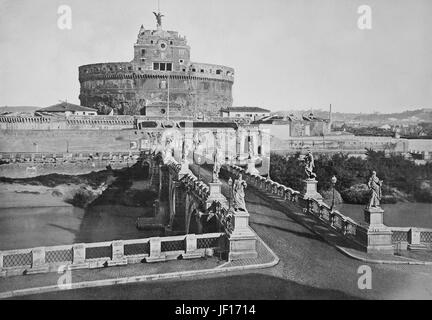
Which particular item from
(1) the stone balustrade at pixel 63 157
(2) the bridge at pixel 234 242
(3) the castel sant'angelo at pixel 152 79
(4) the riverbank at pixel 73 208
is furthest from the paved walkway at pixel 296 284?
(3) the castel sant'angelo at pixel 152 79

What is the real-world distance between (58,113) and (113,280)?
4213 centimetres

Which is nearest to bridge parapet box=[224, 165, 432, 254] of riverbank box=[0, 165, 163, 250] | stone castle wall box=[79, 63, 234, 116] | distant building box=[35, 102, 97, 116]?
riverbank box=[0, 165, 163, 250]

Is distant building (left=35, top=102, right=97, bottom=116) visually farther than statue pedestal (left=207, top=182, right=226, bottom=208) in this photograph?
Yes

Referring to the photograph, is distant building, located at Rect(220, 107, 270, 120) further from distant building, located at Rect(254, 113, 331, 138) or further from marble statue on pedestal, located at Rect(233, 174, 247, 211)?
marble statue on pedestal, located at Rect(233, 174, 247, 211)

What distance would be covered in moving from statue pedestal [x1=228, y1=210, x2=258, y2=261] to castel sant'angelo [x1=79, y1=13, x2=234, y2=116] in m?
45.0

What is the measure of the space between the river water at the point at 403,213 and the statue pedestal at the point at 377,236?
12617 mm

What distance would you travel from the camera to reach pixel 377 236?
33.4 ft

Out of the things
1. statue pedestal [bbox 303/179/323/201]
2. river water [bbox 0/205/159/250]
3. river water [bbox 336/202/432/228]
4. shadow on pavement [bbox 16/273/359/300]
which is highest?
statue pedestal [bbox 303/179/323/201]

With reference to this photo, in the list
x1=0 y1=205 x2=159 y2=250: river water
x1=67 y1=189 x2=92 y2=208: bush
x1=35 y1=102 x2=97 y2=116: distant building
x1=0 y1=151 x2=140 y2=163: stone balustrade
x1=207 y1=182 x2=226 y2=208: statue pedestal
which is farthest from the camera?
x1=35 y1=102 x2=97 y2=116: distant building

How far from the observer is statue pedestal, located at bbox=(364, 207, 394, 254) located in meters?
10.1

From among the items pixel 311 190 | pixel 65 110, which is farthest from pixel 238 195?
pixel 65 110

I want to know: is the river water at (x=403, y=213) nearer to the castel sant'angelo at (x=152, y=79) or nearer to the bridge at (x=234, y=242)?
the bridge at (x=234, y=242)

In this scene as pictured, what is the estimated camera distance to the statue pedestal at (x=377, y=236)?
33.3ft

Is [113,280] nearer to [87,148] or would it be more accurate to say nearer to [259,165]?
[259,165]
